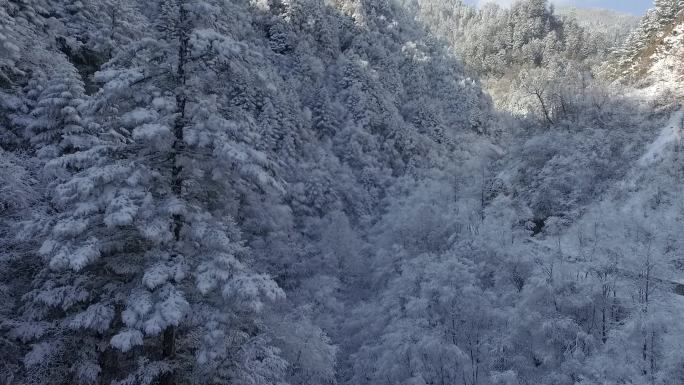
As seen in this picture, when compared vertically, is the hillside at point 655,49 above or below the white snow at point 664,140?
above

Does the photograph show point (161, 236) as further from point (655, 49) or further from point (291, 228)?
point (655, 49)

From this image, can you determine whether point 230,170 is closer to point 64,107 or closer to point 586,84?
point 64,107

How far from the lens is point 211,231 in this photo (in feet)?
27.8

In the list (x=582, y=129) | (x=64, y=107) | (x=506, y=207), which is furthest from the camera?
(x=582, y=129)

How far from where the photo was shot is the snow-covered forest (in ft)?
27.6

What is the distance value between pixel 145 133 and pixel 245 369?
4.73 m

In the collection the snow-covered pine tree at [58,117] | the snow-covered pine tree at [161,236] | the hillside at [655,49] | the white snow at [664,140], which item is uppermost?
the hillside at [655,49]

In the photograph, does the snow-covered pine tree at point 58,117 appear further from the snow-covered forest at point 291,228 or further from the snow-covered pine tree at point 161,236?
the snow-covered pine tree at point 161,236

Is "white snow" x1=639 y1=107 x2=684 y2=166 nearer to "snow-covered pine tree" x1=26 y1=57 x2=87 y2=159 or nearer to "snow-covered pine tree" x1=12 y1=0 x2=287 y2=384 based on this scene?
"snow-covered pine tree" x1=12 y1=0 x2=287 y2=384

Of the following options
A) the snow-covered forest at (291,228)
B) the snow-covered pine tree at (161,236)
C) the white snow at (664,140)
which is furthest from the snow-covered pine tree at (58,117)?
the white snow at (664,140)

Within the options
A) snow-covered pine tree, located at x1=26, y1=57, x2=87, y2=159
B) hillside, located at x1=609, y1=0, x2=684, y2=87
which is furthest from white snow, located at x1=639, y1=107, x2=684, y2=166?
snow-covered pine tree, located at x1=26, y1=57, x2=87, y2=159

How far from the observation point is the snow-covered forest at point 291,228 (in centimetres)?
840

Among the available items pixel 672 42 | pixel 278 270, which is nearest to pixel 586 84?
pixel 672 42

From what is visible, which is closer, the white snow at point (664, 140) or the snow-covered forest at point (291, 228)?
the snow-covered forest at point (291, 228)
